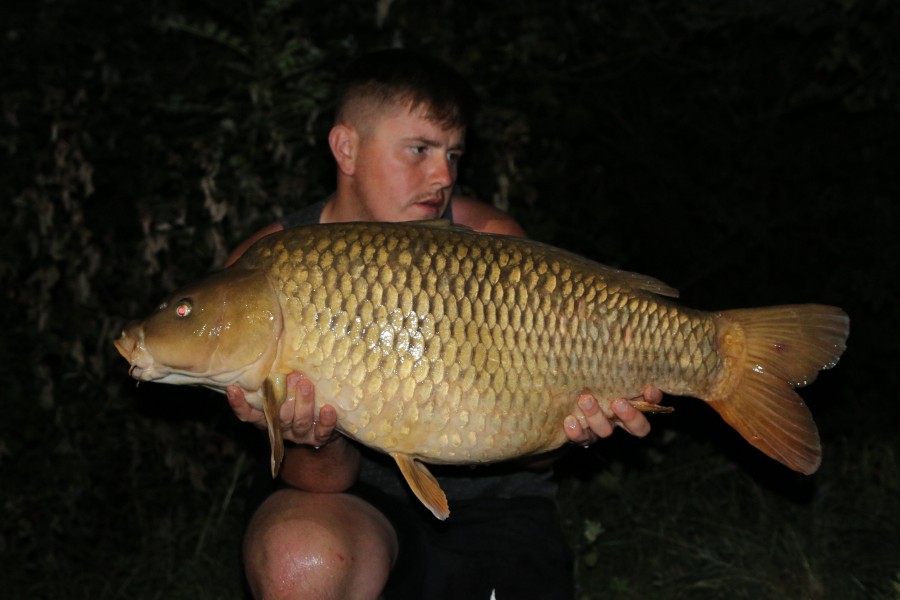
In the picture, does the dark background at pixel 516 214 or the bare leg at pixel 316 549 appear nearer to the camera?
the bare leg at pixel 316 549

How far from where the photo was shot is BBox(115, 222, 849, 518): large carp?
6.12 feet

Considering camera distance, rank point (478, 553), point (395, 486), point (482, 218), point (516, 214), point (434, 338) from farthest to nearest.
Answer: point (516, 214)
point (482, 218)
point (395, 486)
point (478, 553)
point (434, 338)

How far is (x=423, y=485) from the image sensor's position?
198 centimetres

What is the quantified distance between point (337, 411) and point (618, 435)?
1.84 m

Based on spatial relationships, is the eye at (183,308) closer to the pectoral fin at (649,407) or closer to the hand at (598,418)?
the hand at (598,418)

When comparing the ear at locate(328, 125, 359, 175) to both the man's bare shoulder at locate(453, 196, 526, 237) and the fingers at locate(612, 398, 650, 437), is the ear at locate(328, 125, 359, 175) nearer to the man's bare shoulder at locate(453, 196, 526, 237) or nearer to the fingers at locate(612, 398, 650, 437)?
the man's bare shoulder at locate(453, 196, 526, 237)

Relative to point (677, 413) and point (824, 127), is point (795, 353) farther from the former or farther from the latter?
point (824, 127)

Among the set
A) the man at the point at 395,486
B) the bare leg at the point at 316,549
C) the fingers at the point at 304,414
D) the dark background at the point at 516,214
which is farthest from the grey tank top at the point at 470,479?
the dark background at the point at 516,214

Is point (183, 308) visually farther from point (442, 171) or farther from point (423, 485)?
point (442, 171)

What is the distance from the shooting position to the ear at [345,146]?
8.42 feet

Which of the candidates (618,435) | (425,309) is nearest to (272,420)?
(425,309)

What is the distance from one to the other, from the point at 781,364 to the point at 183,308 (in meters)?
1.09

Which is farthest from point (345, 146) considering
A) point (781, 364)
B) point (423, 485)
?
point (781, 364)

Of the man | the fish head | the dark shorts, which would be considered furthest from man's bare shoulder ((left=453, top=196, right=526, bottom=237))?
the fish head
